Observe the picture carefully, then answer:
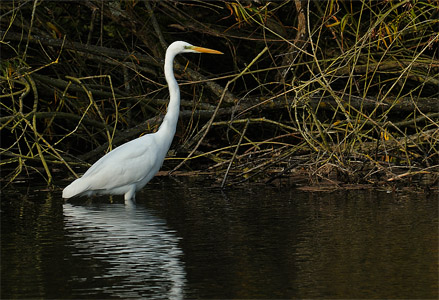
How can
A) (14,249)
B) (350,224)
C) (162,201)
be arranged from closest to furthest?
(14,249)
(350,224)
(162,201)

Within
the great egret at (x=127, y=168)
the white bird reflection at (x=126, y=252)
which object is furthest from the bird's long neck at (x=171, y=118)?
the white bird reflection at (x=126, y=252)

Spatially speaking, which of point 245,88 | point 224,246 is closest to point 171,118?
point 245,88

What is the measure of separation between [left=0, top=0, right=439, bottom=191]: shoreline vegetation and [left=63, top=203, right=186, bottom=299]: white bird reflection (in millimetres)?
1381

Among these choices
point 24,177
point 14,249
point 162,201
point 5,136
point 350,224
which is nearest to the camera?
point 14,249

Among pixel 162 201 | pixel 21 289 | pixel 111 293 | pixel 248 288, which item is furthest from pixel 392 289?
pixel 162 201

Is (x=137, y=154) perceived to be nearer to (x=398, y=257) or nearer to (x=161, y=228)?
(x=161, y=228)

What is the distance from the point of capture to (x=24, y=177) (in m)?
9.83

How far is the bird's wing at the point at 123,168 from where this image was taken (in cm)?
805

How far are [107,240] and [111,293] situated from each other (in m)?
1.55

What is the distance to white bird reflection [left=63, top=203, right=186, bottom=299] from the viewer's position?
465cm

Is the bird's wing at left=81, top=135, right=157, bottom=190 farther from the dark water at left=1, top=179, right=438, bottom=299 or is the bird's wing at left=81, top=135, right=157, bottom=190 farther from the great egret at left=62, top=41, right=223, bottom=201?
the dark water at left=1, top=179, right=438, bottom=299

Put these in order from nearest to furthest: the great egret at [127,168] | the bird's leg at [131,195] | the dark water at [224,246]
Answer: the dark water at [224,246] → the great egret at [127,168] → the bird's leg at [131,195]

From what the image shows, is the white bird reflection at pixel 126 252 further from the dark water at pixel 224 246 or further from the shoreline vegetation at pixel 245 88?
the shoreline vegetation at pixel 245 88

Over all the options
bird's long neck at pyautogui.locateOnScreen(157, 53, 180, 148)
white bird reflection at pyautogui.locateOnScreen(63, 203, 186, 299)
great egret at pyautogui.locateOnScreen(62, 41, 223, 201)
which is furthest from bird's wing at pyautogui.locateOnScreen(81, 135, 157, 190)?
white bird reflection at pyautogui.locateOnScreen(63, 203, 186, 299)
